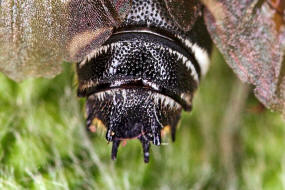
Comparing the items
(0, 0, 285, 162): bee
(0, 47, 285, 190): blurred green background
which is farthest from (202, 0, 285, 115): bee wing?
(0, 47, 285, 190): blurred green background

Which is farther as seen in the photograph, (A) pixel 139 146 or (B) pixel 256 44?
(A) pixel 139 146

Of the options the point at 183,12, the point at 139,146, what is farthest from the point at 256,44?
the point at 139,146

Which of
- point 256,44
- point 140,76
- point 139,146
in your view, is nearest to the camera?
point 140,76

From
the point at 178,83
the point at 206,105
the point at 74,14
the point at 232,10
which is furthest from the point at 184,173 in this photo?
the point at 74,14

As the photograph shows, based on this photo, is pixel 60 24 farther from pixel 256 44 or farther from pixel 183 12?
pixel 256 44

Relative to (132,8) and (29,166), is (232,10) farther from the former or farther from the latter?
(29,166)

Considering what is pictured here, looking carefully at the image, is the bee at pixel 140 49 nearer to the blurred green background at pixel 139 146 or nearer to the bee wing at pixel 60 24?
the bee wing at pixel 60 24

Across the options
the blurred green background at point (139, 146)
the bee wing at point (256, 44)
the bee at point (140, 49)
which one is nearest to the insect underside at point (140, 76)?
the bee at point (140, 49)
